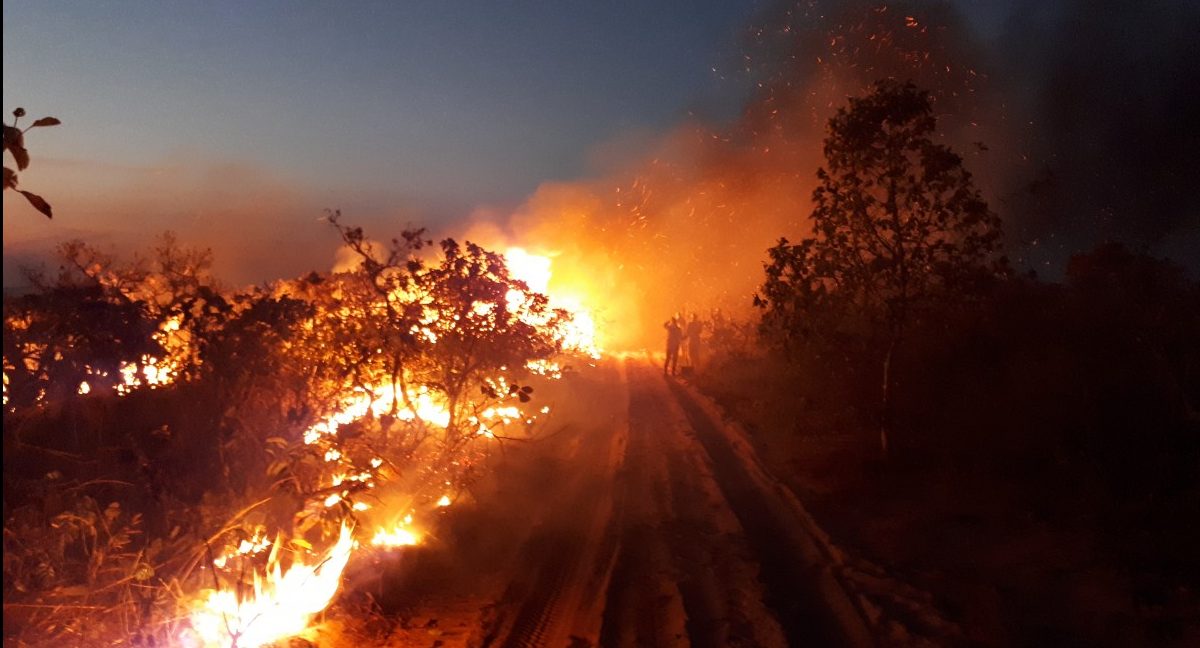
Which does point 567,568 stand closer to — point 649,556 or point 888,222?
point 649,556

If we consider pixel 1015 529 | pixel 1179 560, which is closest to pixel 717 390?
pixel 1015 529

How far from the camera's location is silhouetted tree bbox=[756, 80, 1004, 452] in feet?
34.3

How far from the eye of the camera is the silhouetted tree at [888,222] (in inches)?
412

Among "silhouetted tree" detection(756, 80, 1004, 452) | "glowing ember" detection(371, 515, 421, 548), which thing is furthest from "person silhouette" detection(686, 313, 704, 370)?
"glowing ember" detection(371, 515, 421, 548)

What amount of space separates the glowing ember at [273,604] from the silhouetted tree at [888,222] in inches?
248

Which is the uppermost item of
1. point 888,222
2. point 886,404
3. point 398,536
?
point 888,222

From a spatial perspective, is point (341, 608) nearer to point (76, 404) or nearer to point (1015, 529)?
point (76, 404)

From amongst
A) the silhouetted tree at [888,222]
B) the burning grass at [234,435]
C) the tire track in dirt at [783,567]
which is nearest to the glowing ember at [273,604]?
the burning grass at [234,435]

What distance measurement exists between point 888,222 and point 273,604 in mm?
8665

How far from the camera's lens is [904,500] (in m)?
10.4

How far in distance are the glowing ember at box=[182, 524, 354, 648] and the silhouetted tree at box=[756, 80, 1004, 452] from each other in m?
6.29

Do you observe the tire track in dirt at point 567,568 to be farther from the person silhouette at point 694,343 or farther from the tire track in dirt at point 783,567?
the person silhouette at point 694,343

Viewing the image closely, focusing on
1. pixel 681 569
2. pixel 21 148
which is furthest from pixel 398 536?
pixel 21 148

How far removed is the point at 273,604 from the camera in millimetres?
6223
